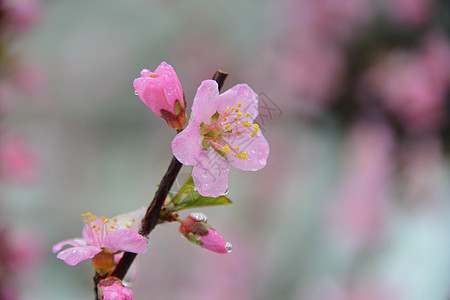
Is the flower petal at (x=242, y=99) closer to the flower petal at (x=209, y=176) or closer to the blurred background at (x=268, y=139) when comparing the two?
the flower petal at (x=209, y=176)

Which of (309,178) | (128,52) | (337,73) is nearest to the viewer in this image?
(337,73)

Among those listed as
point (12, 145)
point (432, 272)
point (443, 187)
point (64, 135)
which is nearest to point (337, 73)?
point (443, 187)

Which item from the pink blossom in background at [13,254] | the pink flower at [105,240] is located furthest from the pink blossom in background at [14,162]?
the pink flower at [105,240]

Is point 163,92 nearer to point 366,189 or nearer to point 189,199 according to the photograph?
point 189,199

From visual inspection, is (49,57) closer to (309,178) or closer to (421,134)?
(309,178)

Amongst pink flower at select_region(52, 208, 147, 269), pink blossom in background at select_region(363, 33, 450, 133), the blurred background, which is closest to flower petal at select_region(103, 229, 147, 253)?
pink flower at select_region(52, 208, 147, 269)

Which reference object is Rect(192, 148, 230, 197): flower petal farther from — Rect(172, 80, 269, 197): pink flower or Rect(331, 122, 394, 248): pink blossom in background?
Rect(331, 122, 394, 248): pink blossom in background

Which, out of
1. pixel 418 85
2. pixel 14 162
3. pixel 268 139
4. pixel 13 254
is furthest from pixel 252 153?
pixel 268 139

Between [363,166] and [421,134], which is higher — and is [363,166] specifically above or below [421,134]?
below
